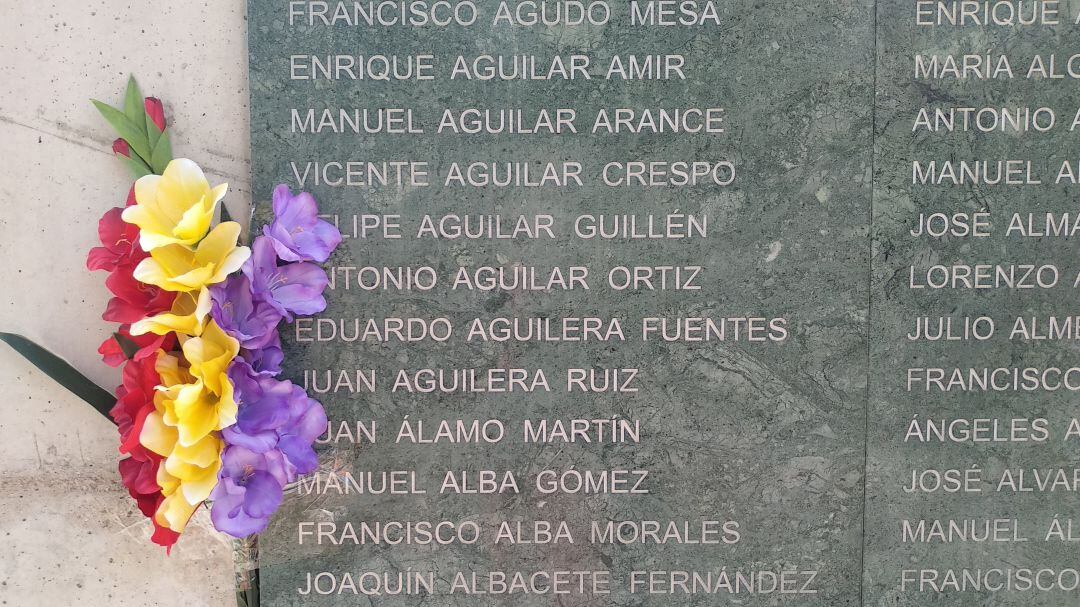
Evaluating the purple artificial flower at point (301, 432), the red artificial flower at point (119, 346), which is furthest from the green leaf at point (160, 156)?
the purple artificial flower at point (301, 432)

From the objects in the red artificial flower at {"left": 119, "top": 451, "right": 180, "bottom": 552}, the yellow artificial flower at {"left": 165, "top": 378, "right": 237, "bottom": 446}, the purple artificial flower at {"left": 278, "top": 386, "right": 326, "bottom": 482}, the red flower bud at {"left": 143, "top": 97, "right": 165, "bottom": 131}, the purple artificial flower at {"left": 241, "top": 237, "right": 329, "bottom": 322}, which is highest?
Answer: the red flower bud at {"left": 143, "top": 97, "right": 165, "bottom": 131}

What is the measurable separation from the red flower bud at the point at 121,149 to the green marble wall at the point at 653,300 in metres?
0.45

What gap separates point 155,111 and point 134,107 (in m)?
0.07

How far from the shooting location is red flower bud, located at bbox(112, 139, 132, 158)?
228 cm

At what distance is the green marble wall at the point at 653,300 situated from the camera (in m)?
2.28

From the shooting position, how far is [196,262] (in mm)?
2107

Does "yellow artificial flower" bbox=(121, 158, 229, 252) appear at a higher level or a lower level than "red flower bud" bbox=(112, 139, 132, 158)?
lower

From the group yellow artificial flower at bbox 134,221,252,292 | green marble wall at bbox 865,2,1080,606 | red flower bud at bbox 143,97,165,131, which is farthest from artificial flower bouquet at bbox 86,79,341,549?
green marble wall at bbox 865,2,1080,606

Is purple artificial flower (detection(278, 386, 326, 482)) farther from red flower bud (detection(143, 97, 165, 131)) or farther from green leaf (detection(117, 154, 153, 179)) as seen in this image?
red flower bud (detection(143, 97, 165, 131))

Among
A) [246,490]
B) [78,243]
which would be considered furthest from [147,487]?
[78,243]

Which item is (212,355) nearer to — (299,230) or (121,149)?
(299,230)

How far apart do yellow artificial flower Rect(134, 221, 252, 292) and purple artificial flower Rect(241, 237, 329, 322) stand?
5 centimetres

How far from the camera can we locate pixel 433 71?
2.28 metres

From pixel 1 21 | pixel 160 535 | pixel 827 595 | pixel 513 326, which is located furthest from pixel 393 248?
pixel 827 595
